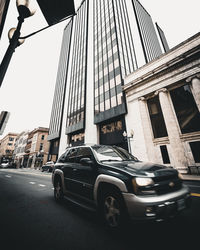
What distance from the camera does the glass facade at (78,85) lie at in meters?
27.3

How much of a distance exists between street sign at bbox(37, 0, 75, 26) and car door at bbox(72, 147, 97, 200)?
396cm

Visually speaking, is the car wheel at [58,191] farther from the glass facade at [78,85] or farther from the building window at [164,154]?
the glass facade at [78,85]

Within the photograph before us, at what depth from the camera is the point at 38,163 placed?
4234 centimetres

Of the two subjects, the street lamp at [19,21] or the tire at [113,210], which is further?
the street lamp at [19,21]

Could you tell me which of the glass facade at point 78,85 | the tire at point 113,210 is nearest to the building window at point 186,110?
the tire at point 113,210

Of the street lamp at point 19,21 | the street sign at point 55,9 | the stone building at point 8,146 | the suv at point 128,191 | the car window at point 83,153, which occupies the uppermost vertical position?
the stone building at point 8,146

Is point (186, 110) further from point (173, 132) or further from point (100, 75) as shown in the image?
point (100, 75)

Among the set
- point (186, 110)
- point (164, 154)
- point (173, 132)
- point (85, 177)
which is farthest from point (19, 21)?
point (164, 154)

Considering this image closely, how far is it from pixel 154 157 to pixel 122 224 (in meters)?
14.3

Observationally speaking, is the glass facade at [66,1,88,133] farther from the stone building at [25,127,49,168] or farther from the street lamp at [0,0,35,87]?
the street lamp at [0,0,35,87]

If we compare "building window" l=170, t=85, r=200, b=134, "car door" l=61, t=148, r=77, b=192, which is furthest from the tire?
"building window" l=170, t=85, r=200, b=134

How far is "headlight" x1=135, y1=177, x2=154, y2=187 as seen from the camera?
211 centimetres

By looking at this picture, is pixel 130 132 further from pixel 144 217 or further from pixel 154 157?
pixel 144 217

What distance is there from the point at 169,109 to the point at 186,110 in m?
1.73
